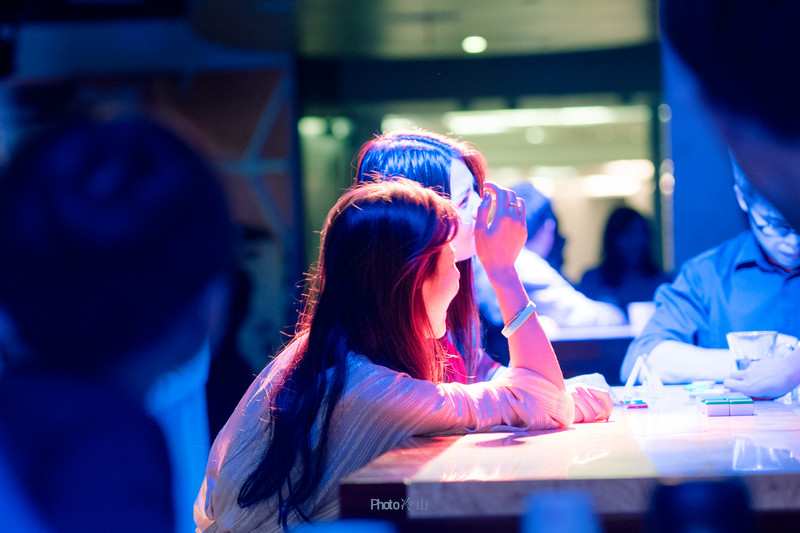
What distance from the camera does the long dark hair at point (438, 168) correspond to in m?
1.69

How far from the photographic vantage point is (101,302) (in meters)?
0.55

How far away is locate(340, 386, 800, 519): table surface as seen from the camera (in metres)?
0.85

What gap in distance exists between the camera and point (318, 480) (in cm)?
112

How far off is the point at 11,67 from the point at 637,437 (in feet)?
11.3

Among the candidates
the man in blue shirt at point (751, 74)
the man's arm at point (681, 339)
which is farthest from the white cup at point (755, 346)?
the man in blue shirt at point (751, 74)

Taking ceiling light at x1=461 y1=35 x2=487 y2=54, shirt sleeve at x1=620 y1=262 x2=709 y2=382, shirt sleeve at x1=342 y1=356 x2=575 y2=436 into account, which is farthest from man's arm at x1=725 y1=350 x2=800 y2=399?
ceiling light at x1=461 y1=35 x2=487 y2=54

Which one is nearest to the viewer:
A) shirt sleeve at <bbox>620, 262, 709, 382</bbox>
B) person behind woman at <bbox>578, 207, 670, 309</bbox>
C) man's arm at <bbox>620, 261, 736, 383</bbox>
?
man's arm at <bbox>620, 261, 736, 383</bbox>

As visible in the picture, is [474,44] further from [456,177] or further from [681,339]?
[456,177]

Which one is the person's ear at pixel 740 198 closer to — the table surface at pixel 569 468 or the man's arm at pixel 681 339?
the man's arm at pixel 681 339

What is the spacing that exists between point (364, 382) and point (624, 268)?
2649mm

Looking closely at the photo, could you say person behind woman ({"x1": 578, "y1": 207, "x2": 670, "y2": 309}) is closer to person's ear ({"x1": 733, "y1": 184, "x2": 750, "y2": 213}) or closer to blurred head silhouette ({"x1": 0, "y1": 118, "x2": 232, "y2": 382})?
person's ear ({"x1": 733, "y1": 184, "x2": 750, "y2": 213})

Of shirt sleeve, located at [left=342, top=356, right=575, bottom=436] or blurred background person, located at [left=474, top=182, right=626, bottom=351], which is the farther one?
blurred background person, located at [left=474, top=182, right=626, bottom=351]

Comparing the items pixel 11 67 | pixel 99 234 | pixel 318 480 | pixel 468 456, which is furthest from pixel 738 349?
pixel 11 67

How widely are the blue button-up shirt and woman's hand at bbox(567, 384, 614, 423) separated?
3.31 feet
